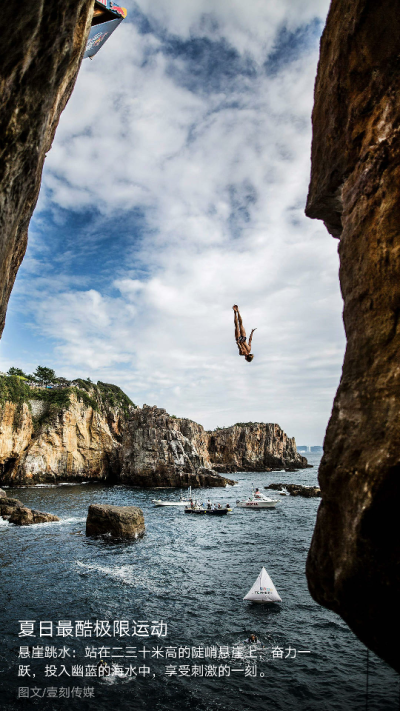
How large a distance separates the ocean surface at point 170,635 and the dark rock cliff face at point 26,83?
1482cm

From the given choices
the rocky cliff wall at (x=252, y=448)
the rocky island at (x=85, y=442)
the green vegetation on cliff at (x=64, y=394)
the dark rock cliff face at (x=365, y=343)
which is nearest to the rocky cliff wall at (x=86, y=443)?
the rocky island at (x=85, y=442)

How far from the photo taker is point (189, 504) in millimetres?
50969

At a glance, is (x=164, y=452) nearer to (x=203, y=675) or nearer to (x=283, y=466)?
(x=203, y=675)

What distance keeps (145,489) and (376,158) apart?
72.8m

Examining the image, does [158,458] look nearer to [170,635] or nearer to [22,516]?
[22,516]

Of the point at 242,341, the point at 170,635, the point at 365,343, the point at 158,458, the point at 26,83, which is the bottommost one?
the point at 170,635

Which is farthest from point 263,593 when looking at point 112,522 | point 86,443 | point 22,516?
point 86,443

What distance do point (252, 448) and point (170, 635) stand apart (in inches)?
5150

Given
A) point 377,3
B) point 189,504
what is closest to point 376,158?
point 377,3

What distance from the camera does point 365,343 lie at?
5797mm

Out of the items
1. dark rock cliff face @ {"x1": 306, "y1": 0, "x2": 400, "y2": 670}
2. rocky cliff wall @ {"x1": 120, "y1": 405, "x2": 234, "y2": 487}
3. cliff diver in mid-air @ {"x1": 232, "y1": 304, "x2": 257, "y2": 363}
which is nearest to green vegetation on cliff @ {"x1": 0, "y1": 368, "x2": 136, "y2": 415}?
rocky cliff wall @ {"x1": 120, "y1": 405, "x2": 234, "y2": 487}

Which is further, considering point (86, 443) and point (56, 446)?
point (86, 443)

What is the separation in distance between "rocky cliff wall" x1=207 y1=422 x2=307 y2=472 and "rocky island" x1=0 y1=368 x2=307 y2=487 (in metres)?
56.4

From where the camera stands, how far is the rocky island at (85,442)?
220 feet
